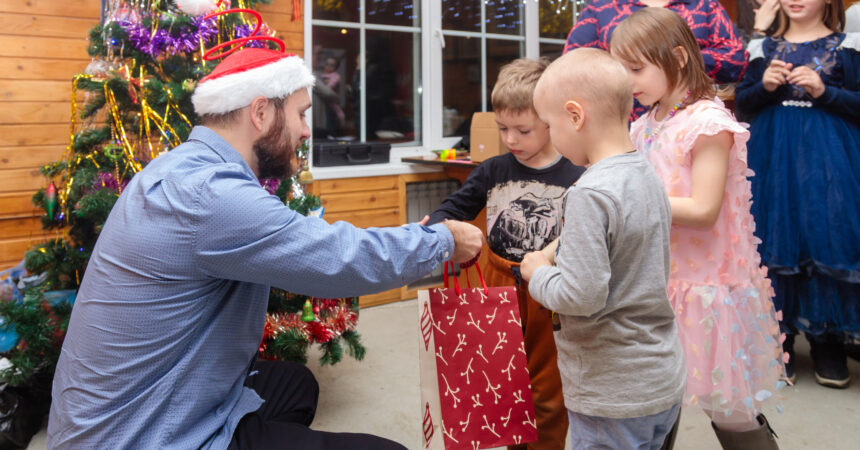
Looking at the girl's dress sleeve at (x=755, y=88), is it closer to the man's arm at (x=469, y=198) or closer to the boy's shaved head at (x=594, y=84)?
the man's arm at (x=469, y=198)

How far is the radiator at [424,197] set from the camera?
4.01 meters

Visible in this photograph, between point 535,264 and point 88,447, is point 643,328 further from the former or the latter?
point 88,447

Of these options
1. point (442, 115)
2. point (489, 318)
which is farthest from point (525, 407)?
point (442, 115)

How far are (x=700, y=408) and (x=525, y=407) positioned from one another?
0.48 m

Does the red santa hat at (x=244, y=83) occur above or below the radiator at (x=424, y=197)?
above

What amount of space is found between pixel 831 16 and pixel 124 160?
2.65 metres

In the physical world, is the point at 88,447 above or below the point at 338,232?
below

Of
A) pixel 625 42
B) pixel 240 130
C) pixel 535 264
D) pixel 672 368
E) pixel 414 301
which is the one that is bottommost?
pixel 414 301

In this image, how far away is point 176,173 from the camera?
117 centimetres

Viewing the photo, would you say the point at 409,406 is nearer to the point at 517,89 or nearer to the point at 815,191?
the point at 517,89

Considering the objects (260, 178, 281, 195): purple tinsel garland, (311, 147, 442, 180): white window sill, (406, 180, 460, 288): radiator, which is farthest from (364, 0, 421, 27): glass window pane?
(260, 178, 281, 195): purple tinsel garland

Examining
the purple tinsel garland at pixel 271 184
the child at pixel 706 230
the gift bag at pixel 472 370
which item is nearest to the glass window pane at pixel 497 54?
the purple tinsel garland at pixel 271 184

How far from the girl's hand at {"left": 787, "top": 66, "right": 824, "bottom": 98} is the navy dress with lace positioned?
5cm

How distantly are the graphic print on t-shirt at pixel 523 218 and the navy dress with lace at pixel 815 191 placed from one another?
138 centimetres
